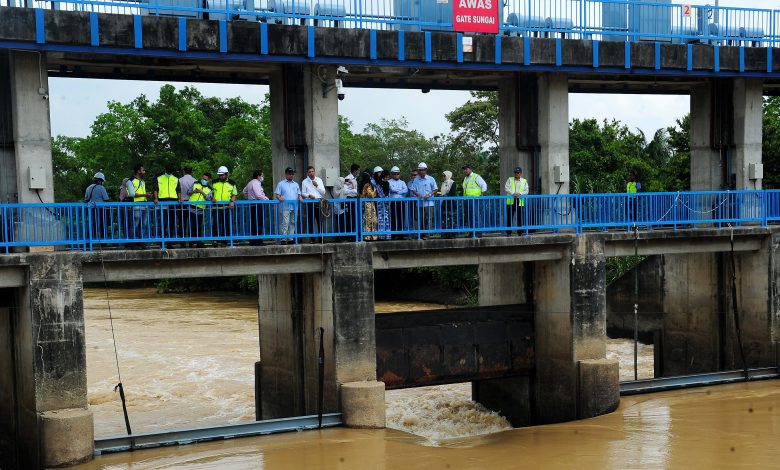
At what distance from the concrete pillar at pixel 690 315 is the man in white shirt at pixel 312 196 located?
9.89 meters

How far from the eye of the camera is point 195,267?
630 inches

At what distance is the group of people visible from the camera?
636 inches

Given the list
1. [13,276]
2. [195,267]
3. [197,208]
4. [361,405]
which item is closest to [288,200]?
[197,208]

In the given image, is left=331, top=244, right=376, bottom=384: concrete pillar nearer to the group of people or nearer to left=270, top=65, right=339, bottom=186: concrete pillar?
the group of people

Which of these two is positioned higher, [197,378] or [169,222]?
[169,222]

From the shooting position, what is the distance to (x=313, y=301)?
17969 mm

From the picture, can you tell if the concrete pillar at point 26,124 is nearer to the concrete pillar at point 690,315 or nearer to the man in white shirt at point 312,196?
the man in white shirt at point 312,196

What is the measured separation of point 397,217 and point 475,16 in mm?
4082

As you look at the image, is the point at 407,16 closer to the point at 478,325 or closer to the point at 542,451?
the point at 478,325

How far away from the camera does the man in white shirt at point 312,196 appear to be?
17.0m

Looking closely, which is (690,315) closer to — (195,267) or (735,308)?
(735,308)

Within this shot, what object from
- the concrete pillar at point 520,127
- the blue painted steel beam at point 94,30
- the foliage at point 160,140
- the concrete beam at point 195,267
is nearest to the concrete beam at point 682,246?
the concrete pillar at point 520,127

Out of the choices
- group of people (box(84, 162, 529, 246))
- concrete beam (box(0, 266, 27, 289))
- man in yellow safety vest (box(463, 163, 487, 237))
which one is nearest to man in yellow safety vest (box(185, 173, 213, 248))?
group of people (box(84, 162, 529, 246))

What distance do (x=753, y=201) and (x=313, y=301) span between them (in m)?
10.0
